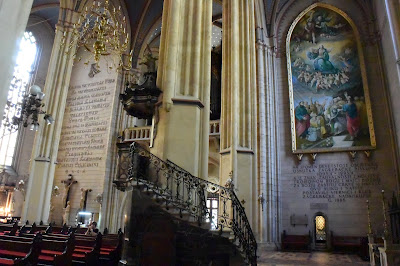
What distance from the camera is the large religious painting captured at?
15.1 metres

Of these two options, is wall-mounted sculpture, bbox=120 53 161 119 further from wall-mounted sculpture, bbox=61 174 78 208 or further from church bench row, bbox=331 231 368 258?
wall-mounted sculpture, bbox=61 174 78 208

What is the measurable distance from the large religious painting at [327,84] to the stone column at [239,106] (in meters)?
3.99

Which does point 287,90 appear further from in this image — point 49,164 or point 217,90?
point 49,164

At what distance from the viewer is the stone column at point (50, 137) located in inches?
527

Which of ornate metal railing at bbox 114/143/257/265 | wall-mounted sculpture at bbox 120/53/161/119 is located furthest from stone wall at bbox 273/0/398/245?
wall-mounted sculpture at bbox 120/53/161/119

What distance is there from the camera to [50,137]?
46.8 ft

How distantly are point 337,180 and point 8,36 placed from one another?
15.1 m

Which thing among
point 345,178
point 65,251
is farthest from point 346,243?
point 65,251

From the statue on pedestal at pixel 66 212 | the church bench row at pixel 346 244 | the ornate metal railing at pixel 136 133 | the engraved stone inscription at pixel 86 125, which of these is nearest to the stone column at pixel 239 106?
the church bench row at pixel 346 244

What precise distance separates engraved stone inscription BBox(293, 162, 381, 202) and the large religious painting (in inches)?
35.5

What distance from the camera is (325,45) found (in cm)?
1664

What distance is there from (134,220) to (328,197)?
39.1 feet

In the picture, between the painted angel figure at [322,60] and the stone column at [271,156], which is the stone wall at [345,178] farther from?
the painted angel figure at [322,60]

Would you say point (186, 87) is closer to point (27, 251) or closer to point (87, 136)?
point (27, 251)
